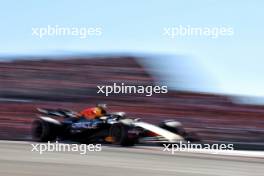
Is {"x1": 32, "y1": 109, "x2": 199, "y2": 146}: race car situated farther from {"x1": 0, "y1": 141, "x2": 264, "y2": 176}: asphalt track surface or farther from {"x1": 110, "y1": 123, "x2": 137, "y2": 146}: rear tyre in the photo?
{"x1": 0, "y1": 141, "x2": 264, "y2": 176}: asphalt track surface

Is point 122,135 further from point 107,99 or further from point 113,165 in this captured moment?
point 113,165

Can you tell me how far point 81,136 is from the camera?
10844 millimetres

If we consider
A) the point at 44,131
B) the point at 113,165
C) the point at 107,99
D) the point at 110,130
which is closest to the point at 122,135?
the point at 110,130

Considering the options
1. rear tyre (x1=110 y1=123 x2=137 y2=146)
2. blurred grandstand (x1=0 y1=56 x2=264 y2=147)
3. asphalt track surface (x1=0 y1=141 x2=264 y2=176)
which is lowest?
Result: asphalt track surface (x1=0 y1=141 x2=264 y2=176)

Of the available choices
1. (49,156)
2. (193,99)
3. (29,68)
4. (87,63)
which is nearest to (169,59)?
(193,99)

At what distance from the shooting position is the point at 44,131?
10.9 m

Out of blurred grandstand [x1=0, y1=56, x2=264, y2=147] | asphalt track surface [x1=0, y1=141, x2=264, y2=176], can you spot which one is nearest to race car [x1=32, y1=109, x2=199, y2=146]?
blurred grandstand [x1=0, y1=56, x2=264, y2=147]

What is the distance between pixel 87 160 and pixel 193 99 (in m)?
3.91

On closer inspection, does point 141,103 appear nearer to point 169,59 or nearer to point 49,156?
point 169,59

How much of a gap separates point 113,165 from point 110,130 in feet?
12.4

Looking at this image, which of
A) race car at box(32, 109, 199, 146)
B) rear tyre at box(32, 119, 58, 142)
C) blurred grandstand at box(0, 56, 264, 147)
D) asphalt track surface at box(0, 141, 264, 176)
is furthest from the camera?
rear tyre at box(32, 119, 58, 142)

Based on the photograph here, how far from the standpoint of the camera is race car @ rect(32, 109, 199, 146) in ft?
34.4

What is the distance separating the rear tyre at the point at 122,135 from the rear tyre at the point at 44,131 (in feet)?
3.66

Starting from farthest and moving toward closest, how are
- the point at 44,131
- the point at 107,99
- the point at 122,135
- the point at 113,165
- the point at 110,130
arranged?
the point at 107,99, the point at 44,131, the point at 110,130, the point at 122,135, the point at 113,165
